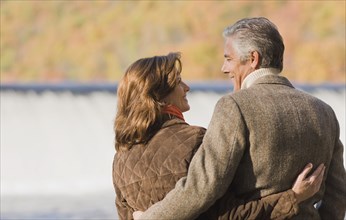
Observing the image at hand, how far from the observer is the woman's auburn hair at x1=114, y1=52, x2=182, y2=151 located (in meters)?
1.94

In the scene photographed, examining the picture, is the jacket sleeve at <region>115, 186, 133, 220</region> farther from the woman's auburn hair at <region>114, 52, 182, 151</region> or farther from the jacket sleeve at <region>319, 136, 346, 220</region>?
the jacket sleeve at <region>319, 136, 346, 220</region>

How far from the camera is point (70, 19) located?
34.5 feet

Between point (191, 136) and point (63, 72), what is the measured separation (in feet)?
26.9

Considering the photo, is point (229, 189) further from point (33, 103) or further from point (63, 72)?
point (63, 72)

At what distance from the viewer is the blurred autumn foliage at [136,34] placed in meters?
9.61

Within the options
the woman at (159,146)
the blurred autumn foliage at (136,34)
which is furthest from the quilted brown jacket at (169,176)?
the blurred autumn foliage at (136,34)

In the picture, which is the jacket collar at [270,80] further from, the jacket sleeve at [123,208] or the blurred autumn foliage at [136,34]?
the blurred autumn foliage at [136,34]

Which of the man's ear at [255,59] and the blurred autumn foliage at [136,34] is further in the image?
the blurred autumn foliage at [136,34]

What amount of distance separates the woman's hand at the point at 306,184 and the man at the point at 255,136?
0.01 meters

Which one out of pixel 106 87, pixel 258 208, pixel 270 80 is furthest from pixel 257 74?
pixel 106 87

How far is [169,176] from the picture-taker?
1.90 meters

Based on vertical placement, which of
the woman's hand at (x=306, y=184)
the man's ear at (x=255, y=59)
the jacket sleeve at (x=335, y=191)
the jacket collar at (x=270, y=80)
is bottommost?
the jacket sleeve at (x=335, y=191)

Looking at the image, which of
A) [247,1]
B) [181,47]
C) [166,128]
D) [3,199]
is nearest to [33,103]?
[3,199]

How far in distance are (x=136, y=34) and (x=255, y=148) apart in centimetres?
842
